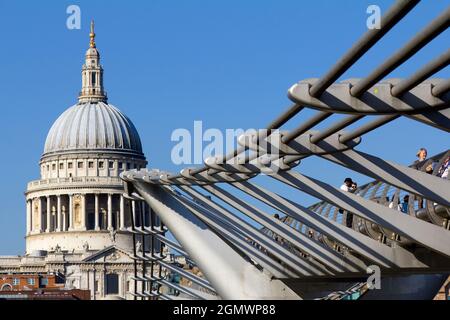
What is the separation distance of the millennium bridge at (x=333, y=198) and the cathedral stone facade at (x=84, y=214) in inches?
4887

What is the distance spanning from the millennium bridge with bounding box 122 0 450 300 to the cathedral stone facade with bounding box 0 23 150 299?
12414 centimetres

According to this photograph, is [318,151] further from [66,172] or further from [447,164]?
[66,172]

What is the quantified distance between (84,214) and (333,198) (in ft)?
484

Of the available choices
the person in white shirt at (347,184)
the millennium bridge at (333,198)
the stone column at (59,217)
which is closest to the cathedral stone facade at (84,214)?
the stone column at (59,217)

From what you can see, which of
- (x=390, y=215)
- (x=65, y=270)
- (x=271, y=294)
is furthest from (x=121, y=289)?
(x=390, y=215)

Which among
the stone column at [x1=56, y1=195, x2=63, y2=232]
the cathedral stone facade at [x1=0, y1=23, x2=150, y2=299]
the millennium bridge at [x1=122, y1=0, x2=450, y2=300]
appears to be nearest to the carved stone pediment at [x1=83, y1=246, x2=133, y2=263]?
the cathedral stone facade at [x1=0, y1=23, x2=150, y2=299]

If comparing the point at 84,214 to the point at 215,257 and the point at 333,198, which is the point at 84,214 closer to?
the point at 215,257

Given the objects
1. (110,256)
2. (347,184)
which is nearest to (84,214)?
(110,256)

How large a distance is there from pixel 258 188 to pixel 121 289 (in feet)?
470

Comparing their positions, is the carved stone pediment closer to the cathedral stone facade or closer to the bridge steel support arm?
the cathedral stone facade

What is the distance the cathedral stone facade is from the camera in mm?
170375

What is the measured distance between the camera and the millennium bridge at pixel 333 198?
1655 centimetres

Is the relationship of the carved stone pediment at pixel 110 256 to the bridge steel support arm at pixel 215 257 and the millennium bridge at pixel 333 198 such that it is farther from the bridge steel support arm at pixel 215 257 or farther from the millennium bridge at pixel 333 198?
the bridge steel support arm at pixel 215 257
